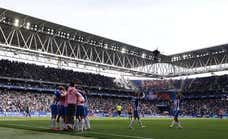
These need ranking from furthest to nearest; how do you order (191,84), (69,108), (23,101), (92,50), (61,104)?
(191,84) → (92,50) → (23,101) → (61,104) → (69,108)

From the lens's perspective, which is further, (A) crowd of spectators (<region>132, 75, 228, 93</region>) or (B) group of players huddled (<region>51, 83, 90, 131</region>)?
(A) crowd of spectators (<region>132, 75, 228, 93</region>)

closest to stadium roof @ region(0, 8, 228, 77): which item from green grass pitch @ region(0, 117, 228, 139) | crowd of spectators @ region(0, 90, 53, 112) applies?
crowd of spectators @ region(0, 90, 53, 112)

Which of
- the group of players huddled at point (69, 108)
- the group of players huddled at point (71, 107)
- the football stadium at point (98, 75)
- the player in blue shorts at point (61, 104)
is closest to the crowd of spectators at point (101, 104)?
the football stadium at point (98, 75)

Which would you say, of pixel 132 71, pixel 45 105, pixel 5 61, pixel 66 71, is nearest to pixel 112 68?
pixel 132 71

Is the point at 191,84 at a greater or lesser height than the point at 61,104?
greater

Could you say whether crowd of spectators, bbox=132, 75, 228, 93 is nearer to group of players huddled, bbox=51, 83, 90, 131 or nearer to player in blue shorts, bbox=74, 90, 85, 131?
group of players huddled, bbox=51, 83, 90, 131

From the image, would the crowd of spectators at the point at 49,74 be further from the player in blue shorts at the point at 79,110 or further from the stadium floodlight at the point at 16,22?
the player in blue shorts at the point at 79,110

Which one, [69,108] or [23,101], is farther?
[23,101]

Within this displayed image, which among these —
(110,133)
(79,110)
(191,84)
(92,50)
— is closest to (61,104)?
(79,110)

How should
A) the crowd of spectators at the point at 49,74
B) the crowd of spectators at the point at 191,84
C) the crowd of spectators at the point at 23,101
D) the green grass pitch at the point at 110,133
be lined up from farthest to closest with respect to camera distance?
the crowd of spectators at the point at 191,84 < the crowd of spectators at the point at 49,74 < the crowd of spectators at the point at 23,101 < the green grass pitch at the point at 110,133

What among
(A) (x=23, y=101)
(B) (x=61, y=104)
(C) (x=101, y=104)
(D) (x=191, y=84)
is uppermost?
(D) (x=191, y=84)

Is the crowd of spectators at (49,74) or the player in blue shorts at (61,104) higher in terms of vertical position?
the crowd of spectators at (49,74)

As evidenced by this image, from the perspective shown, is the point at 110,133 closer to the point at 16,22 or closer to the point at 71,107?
the point at 71,107

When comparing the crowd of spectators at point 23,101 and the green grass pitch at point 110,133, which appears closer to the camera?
the green grass pitch at point 110,133
